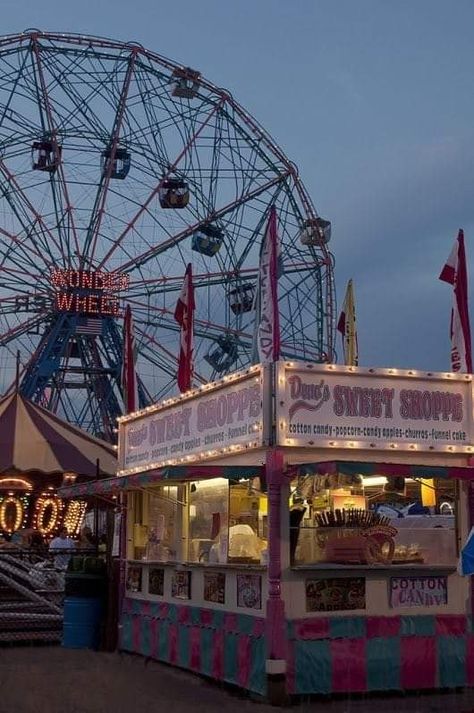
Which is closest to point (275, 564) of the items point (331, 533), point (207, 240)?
point (331, 533)

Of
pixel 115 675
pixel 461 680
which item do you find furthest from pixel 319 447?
pixel 115 675

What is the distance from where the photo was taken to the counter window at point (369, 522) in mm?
11352

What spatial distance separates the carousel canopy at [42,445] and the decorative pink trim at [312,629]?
12386 mm

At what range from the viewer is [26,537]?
25031 millimetres

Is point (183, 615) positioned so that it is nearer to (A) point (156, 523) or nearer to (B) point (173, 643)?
(B) point (173, 643)

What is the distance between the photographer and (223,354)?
38.4 m

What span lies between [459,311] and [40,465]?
1244 cm

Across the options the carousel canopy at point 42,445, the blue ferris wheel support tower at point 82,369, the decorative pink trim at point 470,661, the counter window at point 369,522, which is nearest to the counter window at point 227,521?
the counter window at point 369,522

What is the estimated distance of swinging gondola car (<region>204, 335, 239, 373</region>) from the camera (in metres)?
37.9

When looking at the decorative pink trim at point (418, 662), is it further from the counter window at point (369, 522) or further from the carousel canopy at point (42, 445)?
the carousel canopy at point (42, 445)

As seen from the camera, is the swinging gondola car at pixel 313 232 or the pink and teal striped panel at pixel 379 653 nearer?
the pink and teal striped panel at pixel 379 653

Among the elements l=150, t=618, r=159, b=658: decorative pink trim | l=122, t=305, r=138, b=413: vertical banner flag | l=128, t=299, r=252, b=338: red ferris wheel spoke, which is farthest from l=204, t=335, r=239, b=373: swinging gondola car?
l=150, t=618, r=159, b=658: decorative pink trim

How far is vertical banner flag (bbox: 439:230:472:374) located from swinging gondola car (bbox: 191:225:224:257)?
24.5 m

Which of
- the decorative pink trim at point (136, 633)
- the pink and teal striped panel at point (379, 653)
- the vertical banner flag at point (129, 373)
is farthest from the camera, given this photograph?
the vertical banner flag at point (129, 373)
